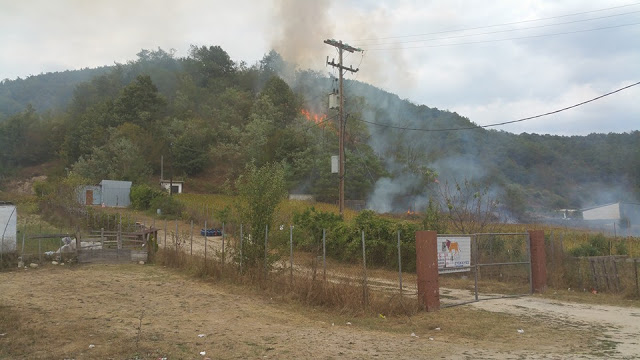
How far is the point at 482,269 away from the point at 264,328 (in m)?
12.2

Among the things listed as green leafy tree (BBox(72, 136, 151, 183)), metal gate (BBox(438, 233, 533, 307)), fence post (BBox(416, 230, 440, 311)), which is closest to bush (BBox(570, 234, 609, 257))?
metal gate (BBox(438, 233, 533, 307))


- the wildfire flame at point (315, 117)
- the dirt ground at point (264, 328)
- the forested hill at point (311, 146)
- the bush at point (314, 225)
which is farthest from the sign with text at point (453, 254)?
the wildfire flame at point (315, 117)

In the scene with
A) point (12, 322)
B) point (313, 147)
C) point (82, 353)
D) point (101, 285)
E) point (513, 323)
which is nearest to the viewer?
point (82, 353)

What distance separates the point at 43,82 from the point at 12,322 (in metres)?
159

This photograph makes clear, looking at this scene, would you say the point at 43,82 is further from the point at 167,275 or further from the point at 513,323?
the point at 513,323

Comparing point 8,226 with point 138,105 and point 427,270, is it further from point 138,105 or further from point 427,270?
point 138,105

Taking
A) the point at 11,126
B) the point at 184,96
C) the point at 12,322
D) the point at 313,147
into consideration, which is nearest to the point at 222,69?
the point at 184,96

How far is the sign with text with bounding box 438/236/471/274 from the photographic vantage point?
43.9ft

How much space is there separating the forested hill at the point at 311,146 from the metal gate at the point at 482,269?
2339 cm

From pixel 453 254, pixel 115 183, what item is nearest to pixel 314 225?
pixel 453 254

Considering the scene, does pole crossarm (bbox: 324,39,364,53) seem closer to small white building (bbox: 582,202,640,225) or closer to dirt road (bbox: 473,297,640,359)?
dirt road (bbox: 473,297,640,359)

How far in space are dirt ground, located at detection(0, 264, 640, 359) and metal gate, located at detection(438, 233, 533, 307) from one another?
106 cm

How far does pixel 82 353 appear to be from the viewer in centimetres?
829

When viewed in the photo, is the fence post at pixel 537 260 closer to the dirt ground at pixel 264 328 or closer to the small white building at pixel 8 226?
the dirt ground at pixel 264 328
